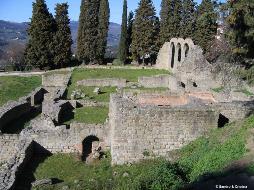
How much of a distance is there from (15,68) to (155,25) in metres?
17.3

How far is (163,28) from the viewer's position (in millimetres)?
53750

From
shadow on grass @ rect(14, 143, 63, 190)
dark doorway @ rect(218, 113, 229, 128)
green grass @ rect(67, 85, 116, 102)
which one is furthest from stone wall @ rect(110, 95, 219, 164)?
green grass @ rect(67, 85, 116, 102)

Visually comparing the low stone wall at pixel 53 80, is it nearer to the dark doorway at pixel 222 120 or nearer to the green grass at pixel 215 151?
the dark doorway at pixel 222 120

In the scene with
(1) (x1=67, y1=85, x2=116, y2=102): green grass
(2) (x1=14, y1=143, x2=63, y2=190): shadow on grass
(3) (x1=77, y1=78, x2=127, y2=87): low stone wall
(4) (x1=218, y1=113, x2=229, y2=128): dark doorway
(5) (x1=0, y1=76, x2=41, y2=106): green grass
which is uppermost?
(4) (x1=218, y1=113, x2=229, y2=128): dark doorway

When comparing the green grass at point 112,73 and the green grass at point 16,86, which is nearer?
the green grass at point 16,86

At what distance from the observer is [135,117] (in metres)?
16.4

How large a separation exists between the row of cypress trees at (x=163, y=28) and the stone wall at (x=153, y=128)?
3615 cm

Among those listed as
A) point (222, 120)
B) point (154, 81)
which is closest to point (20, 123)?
point (222, 120)

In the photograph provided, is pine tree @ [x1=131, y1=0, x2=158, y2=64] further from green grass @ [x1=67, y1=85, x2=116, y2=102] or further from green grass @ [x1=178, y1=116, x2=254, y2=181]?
green grass @ [x1=178, y1=116, x2=254, y2=181]

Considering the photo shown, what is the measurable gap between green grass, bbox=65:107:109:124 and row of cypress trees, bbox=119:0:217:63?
2693 centimetres

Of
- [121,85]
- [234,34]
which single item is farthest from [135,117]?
[121,85]

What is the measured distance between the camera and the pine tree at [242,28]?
46.6 ft

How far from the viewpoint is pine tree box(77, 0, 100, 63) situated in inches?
2077

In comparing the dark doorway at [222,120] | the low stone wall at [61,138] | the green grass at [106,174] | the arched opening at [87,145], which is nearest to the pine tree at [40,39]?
the arched opening at [87,145]
